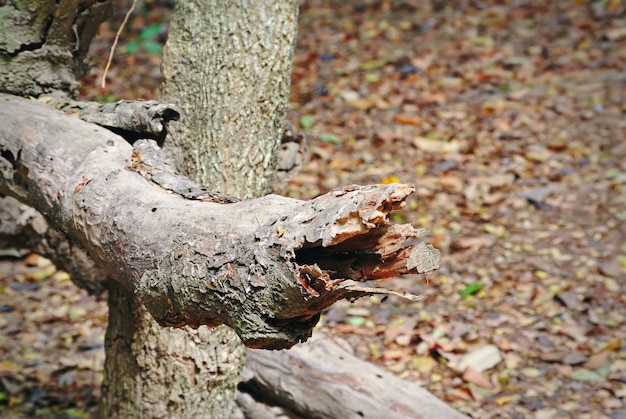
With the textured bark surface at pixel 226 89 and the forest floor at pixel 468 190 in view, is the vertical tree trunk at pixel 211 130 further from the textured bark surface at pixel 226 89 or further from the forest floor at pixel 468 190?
the forest floor at pixel 468 190

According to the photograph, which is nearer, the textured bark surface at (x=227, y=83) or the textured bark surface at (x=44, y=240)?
the textured bark surface at (x=227, y=83)

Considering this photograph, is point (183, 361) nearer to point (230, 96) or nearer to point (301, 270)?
point (230, 96)

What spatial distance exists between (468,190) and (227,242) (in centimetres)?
365

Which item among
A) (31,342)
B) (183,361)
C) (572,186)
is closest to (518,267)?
(572,186)

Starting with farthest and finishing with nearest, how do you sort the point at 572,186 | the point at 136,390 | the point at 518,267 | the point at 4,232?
the point at 572,186
the point at 518,267
the point at 4,232
the point at 136,390

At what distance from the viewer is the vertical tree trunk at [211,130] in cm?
253

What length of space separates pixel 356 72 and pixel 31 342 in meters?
3.68

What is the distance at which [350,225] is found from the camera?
1.38 m

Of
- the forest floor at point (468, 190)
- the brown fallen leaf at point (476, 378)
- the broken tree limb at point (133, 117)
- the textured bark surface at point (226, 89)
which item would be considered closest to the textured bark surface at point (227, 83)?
the textured bark surface at point (226, 89)

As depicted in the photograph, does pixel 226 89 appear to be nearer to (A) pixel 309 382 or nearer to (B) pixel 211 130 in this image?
(B) pixel 211 130

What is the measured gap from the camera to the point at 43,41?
2639 mm

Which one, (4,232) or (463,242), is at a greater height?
(4,232)

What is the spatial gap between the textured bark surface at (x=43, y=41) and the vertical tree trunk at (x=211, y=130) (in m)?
0.34

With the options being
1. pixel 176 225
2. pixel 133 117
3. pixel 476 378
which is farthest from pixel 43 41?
pixel 476 378
